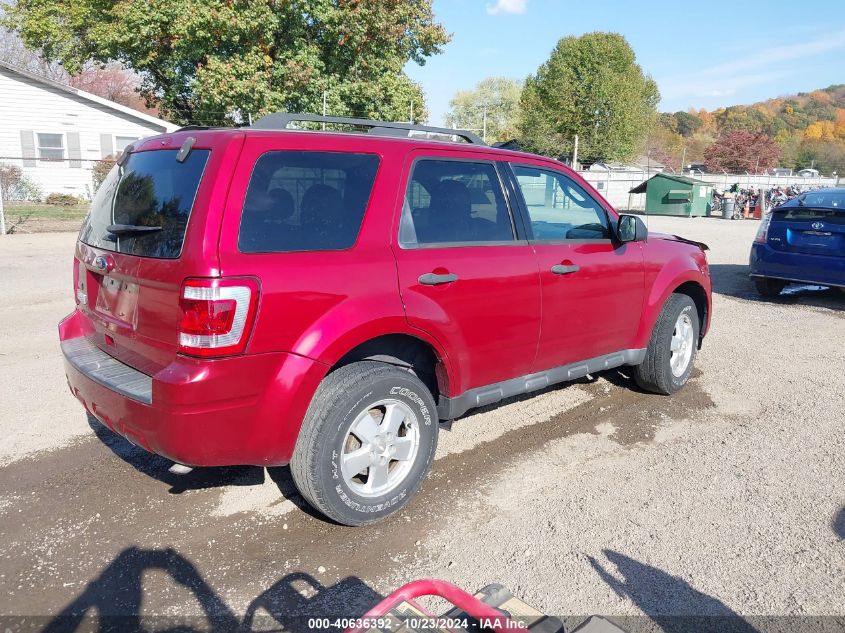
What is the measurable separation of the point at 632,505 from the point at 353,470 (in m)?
1.50

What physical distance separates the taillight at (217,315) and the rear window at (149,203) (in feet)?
0.78

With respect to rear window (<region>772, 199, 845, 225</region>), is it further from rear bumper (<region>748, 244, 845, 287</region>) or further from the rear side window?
the rear side window

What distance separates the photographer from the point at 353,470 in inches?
121

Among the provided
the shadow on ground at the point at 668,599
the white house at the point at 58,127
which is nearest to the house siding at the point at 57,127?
the white house at the point at 58,127

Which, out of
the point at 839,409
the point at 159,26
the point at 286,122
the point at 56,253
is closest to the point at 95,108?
the point at 159,26

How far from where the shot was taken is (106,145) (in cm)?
2288

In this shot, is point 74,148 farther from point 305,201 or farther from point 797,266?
point 305,201

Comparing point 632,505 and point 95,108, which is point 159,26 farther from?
point 632,505

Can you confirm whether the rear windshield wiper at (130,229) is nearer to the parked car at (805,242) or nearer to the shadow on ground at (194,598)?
the shadow on ground at (194,598)

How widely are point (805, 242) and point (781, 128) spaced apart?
346ft

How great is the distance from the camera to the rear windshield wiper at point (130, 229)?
9.46 feet

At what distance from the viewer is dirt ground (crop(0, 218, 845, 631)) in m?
2.63

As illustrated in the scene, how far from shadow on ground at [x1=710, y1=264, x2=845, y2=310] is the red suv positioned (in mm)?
6417

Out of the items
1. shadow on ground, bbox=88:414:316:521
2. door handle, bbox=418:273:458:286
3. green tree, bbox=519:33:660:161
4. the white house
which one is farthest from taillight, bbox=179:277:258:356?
green tree, bbox=519:33:660:161
